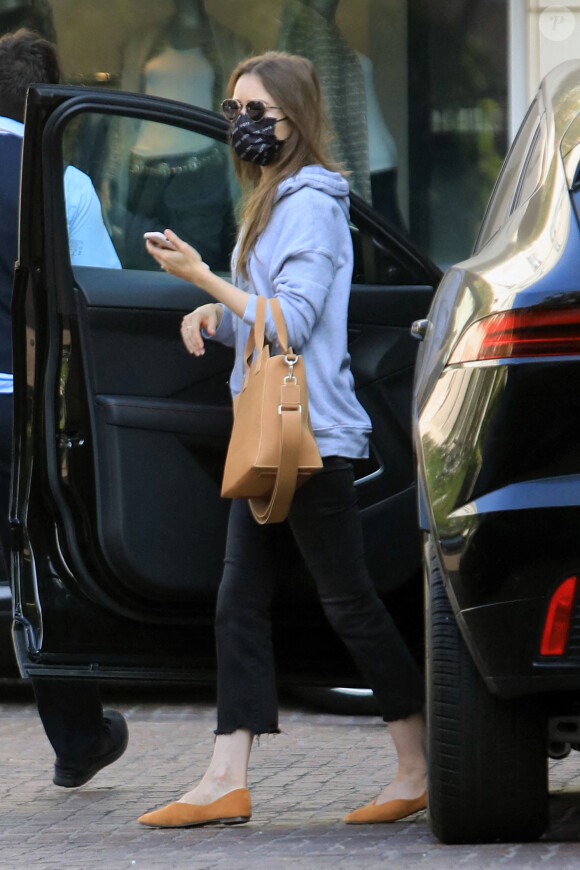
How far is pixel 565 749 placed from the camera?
12.5ft

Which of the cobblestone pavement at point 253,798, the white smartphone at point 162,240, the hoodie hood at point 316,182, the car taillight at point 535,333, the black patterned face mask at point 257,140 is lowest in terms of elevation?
the cobblestone pavement at point 253,798

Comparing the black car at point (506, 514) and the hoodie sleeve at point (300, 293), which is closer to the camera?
the black car at point (506, 514)

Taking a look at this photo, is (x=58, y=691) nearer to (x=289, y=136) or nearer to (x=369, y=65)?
(x=289, y=136)

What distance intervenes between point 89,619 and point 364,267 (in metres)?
1.15

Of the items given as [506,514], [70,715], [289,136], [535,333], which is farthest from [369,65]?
[506,514]

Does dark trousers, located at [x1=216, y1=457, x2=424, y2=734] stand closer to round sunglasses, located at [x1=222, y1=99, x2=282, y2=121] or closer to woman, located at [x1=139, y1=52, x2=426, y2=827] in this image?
woman, located at [x1=139, y1=52, x2=426, y2=827]

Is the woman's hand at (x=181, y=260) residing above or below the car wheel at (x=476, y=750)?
above

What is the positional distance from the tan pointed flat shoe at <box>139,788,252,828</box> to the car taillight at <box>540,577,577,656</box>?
1.14 meters

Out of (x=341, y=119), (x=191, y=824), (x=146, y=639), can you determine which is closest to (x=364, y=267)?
(x=146, y=639)

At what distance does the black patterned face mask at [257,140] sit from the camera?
Answer: 4023 millimetres

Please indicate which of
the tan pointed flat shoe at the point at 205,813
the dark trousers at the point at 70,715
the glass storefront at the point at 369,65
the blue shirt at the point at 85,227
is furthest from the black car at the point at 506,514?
the glass storefront at the point at 369,65

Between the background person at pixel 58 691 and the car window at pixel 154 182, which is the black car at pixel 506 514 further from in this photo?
the car window at pixel 154 182

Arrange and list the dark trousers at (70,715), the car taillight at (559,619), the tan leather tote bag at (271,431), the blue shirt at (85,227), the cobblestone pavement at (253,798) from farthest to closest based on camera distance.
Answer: the dark trousers at (70,715) < the blue shirt at (85,227) < the tan leather tote bag at (271,431) < the cobblestone pavement at (253,798) < the car taillight at (559,619)

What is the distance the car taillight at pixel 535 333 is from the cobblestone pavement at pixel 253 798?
3.33 ft
